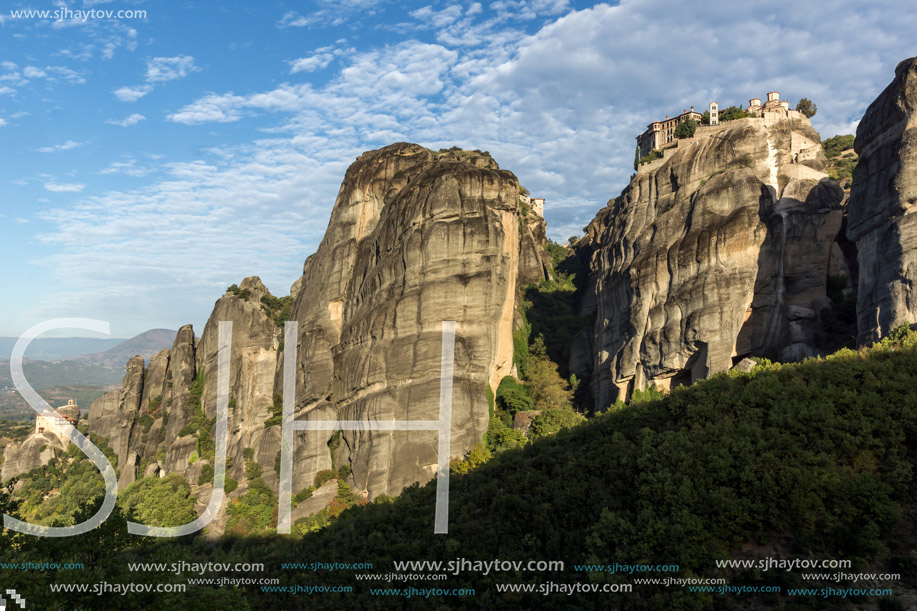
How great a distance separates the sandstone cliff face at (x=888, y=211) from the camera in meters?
28.0

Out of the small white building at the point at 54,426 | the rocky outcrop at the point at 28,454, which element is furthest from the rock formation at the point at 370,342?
the rocky outcrop at the point at 28,454

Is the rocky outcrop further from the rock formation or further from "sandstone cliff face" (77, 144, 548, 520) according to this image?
"sandstone cliff face" (77, 144, 548, 520)

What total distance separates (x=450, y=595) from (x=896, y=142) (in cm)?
2886

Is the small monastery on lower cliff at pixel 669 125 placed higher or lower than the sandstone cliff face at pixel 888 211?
higher

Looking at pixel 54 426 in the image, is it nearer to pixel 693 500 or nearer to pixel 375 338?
pixel 375 338

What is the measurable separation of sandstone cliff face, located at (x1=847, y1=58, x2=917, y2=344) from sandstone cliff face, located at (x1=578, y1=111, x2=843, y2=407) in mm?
4344

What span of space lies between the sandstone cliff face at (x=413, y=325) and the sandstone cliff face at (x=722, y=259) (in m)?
8.31

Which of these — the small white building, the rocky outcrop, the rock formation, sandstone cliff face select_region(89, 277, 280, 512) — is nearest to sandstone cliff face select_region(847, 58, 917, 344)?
the rock formation

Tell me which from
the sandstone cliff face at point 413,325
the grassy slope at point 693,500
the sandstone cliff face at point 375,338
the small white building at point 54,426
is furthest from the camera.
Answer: the small white building at point 54,426

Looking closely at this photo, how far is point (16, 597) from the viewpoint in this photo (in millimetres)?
11250

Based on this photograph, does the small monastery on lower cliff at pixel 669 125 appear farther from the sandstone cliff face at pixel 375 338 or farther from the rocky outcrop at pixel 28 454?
the rocky outcrop at pixel 28 454

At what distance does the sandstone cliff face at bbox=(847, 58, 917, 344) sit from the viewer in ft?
91.7

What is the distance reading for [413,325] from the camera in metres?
39.3

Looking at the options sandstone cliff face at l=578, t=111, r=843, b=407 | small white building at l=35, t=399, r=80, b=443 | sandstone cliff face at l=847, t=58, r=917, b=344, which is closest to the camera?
sandstone cliff face at l=847, t=58, r=917, b=344
